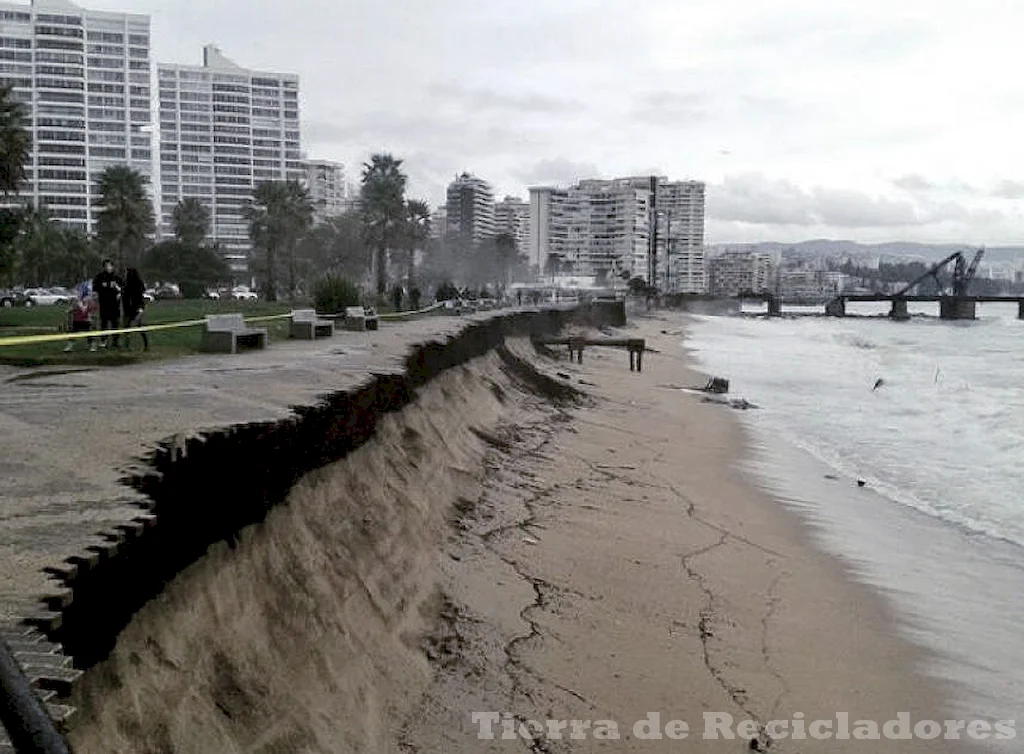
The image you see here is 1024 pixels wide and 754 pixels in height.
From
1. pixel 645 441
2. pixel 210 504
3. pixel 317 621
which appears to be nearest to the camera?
pixel 210 504

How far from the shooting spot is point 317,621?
532 cm

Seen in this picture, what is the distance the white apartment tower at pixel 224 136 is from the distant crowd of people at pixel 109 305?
141108 millimetres

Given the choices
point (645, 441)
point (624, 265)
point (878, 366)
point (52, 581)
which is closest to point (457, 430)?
point (645, 441)

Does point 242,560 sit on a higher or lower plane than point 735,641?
higher

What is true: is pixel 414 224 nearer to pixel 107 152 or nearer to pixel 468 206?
pixel 107 152

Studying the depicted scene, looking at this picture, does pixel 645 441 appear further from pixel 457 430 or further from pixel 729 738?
pixel 729 738

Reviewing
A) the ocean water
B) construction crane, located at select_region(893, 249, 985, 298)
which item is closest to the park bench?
the ocean water

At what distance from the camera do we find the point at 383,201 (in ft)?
220

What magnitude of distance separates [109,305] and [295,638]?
36.8ft

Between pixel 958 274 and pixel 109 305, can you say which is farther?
pixel 958 274

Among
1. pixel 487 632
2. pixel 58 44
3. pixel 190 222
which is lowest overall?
pixel 487 632

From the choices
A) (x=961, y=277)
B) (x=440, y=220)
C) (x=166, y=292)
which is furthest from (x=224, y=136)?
(x=961, y=277)

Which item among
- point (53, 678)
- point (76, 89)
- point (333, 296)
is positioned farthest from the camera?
point (76, 89)

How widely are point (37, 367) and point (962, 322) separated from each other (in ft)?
401
